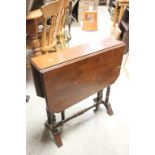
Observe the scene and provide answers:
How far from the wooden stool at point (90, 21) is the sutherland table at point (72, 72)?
101 inches

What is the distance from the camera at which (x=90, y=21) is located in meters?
4.04

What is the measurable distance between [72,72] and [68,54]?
15 centimetres

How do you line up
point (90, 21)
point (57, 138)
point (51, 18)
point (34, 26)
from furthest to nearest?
point (90, 21)
point (51, 18)
point (34, 26)
point (57, 138)

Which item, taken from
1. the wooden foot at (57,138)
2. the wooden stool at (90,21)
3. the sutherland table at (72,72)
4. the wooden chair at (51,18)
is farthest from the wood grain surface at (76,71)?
the wooden stool at (90,21)

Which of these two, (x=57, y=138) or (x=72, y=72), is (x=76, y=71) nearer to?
(x=72, y=72)

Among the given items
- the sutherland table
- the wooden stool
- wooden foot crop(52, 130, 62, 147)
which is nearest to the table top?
the sutherland table

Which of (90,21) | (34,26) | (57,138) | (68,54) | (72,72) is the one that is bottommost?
(57,138)

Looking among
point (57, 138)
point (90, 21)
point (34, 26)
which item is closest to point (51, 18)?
point (34, 26)

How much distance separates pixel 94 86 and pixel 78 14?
3.35 metres

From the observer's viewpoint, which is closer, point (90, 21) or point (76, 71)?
point (76, 71)

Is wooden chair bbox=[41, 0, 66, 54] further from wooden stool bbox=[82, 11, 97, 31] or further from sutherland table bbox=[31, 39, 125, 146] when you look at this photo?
wooden stool bbox=[82, 11, 97, 31]

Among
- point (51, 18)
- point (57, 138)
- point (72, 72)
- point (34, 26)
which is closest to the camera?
point (72, 72)

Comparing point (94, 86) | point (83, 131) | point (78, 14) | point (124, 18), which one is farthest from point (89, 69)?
point (78, 14)
